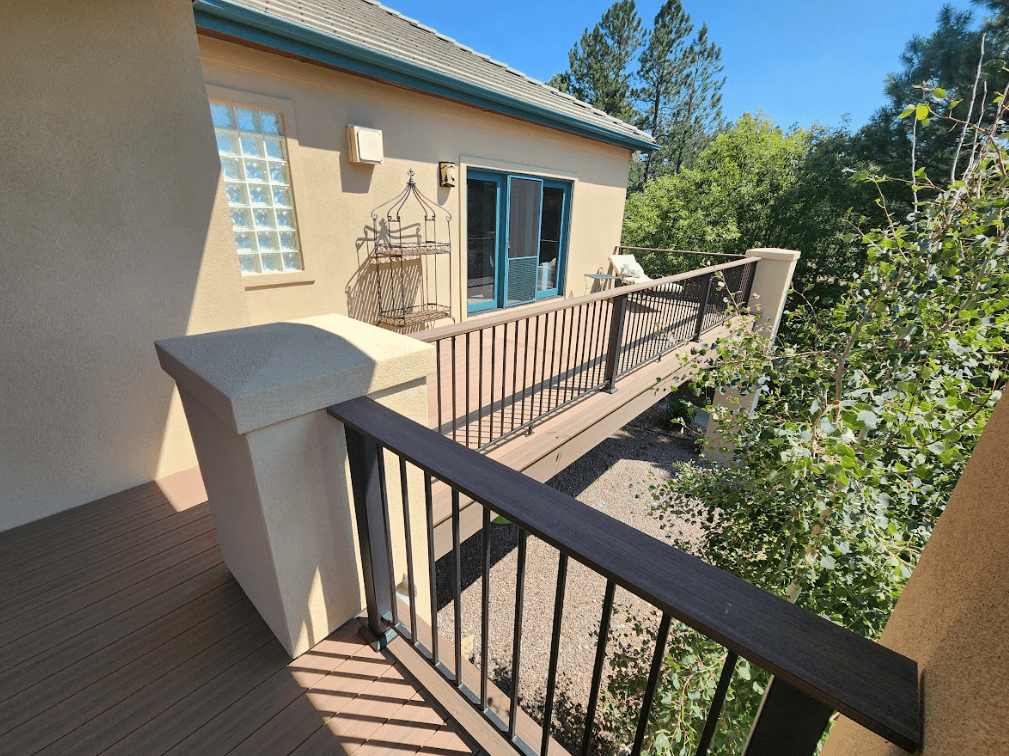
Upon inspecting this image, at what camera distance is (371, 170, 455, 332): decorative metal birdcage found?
5027 millimetres

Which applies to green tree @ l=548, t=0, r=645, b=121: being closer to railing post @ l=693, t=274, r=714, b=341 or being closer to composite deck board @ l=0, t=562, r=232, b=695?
railing post @ l=693, t=274, r=714, b=341

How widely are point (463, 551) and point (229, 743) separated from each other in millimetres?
3991

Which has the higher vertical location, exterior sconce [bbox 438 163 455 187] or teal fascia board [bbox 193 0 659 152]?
teal fascia board [bbox 193 0 659 152]

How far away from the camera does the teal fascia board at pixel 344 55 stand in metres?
3.19

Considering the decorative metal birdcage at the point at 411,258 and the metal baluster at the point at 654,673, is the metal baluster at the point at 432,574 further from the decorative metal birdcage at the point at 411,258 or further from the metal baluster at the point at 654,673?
the decorative metal birdcage at the point at 411,258

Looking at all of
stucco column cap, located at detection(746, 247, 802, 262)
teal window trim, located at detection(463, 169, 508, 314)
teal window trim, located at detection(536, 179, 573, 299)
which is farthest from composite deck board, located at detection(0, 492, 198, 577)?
stucco column cap, located at detection(746, 247, 802, 262)

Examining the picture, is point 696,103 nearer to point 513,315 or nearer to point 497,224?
point 497,224

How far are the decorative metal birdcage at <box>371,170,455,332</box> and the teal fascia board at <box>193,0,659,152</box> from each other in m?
0.98

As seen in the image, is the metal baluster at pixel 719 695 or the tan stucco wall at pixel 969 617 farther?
the metal baluster at pixel 719 695

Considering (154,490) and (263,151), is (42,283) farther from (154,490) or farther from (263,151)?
(263,151)

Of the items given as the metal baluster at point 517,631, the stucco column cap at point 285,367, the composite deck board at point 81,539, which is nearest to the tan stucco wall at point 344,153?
the composite deck board at point 81,539

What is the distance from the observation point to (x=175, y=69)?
2.23 meters

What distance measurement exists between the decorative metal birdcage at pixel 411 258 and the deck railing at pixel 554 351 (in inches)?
28.2

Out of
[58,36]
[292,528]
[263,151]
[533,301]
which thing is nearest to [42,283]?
[58,36]
